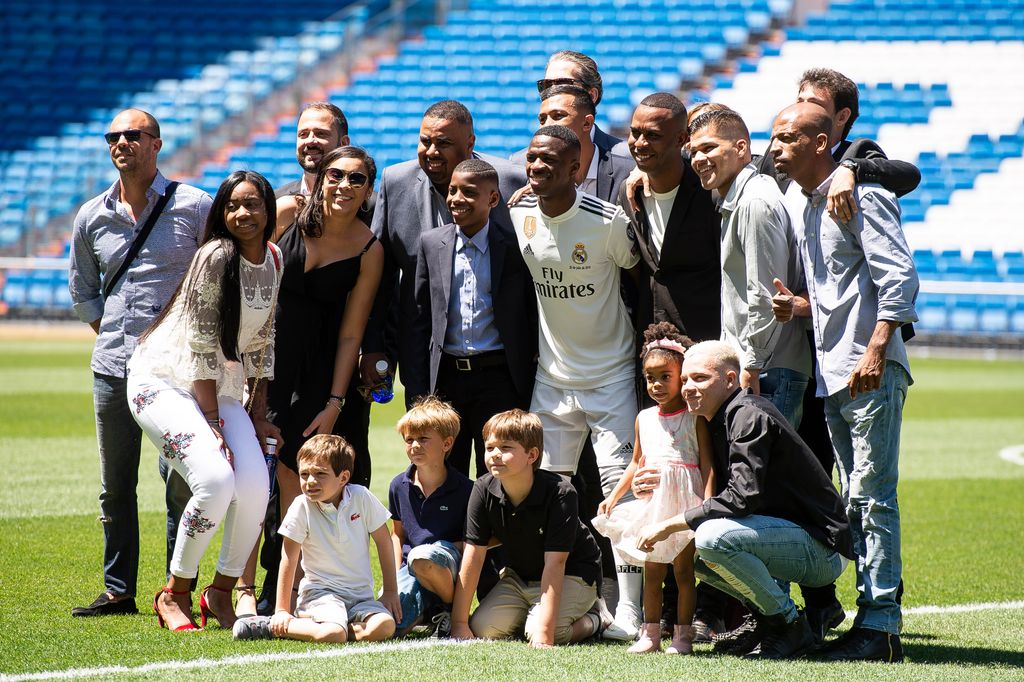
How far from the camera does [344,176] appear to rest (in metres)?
5.99

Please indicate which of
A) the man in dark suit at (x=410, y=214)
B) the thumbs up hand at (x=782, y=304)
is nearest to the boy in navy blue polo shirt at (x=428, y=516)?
the man in dark suit at (x=410, y=214)

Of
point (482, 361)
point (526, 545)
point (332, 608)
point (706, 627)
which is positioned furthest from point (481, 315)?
point (706, 627)

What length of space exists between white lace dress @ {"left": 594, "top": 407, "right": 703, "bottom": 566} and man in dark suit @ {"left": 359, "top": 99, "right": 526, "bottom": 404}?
1247mm

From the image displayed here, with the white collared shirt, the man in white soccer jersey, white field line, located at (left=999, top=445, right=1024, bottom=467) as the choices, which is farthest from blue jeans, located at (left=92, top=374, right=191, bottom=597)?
white field line, located at (left=999, top=445, right=1024, bottom=467)

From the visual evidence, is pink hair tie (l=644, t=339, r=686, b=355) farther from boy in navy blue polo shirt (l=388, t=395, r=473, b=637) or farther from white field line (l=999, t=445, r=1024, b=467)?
white field line (l=999, t=445, r=1024, b=467)

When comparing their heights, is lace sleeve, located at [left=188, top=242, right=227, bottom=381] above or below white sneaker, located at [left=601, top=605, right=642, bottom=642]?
above

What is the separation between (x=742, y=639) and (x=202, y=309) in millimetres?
2683

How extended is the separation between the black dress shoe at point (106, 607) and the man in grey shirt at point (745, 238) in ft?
9.93

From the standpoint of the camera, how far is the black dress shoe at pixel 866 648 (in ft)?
16.9

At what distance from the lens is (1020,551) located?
8.00 meters

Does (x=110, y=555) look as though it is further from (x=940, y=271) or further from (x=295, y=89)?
(x=295, y=89)

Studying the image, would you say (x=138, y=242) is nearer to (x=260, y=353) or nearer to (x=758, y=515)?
(x=260, y=353)

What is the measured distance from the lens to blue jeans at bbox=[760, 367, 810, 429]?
5746mm

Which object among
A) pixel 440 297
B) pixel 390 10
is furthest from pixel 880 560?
pixel 390 10
